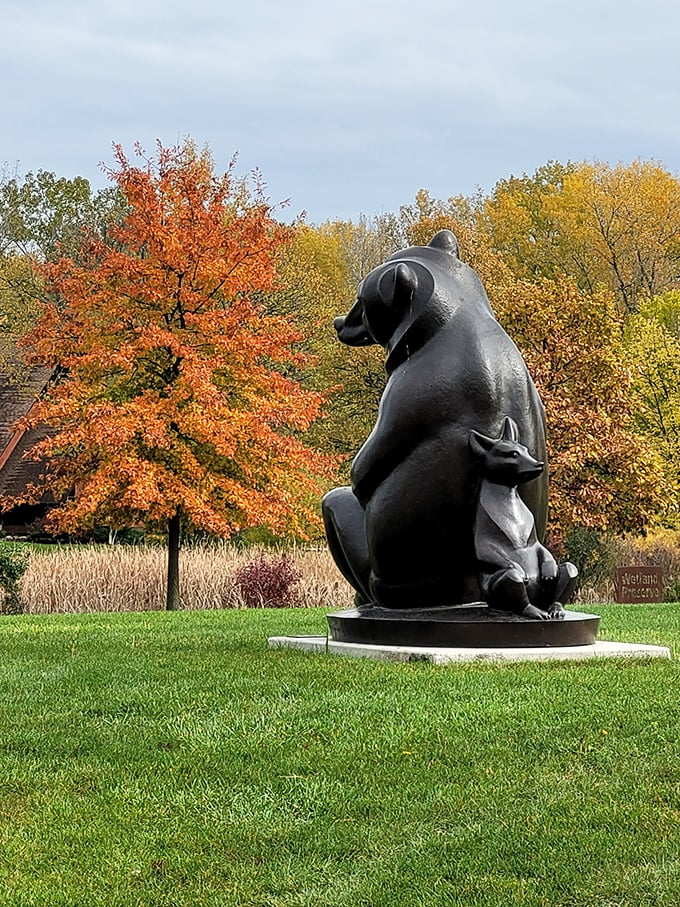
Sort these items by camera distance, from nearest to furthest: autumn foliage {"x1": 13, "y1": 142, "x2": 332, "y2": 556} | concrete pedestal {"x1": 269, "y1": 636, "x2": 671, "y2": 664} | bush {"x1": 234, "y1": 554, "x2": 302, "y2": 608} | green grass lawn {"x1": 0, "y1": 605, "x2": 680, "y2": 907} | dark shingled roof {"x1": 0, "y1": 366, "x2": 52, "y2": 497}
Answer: green grass lawn {"x1": 0, "y1": 605, "x2": 680, "y2": 907} → concrete pedestal {"x1": 269, "y1": 636, "x2": 671, "y2": 664} → autumn foliage {"x1": 13, "y1": 142, "x2": 332, "y2": 556} → bush {"x1": 234, "y1": 554, "x2": 302, "y2": 608} → dark shingled roof {"x1": 0, "y1": 366, "x2": 52, "y2": 497}

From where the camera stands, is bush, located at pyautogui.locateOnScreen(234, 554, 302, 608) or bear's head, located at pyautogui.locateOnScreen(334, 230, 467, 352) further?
bush, located at pyautogui.locateOnScreen(234, 554, 302, 608)

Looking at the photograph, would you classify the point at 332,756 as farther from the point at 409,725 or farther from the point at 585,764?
the point at 585,764

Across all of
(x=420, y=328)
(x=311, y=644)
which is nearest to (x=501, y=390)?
(x=420, y=328)

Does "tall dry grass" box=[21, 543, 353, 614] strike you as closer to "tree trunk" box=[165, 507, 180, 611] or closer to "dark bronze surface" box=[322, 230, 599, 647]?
"tree trunk" box=[165, 507, 180, 611]

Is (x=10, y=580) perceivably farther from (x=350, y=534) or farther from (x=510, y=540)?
(x=510, y=540)

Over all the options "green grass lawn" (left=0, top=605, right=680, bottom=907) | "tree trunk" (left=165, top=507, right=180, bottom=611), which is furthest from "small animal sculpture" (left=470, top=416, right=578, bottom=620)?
"tree trunk" (left=165, top=507, right=180, bottom=611)

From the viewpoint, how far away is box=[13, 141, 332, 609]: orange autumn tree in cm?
1861

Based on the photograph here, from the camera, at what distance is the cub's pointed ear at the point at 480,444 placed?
8.73m

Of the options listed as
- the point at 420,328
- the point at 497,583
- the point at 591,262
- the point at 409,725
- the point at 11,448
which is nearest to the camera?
the point at 409,725

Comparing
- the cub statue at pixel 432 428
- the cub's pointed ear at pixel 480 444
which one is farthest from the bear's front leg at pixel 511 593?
the cub's pointed ear at pixel 480 444

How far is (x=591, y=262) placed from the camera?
4394 centimetres

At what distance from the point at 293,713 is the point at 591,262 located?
130 ft

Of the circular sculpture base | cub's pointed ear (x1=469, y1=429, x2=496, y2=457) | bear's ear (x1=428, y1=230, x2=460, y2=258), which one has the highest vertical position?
bear's ear (x1=428, y1=230, x2=460, y2=258)

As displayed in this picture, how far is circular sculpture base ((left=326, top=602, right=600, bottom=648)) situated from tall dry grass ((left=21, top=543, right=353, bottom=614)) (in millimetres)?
10770
